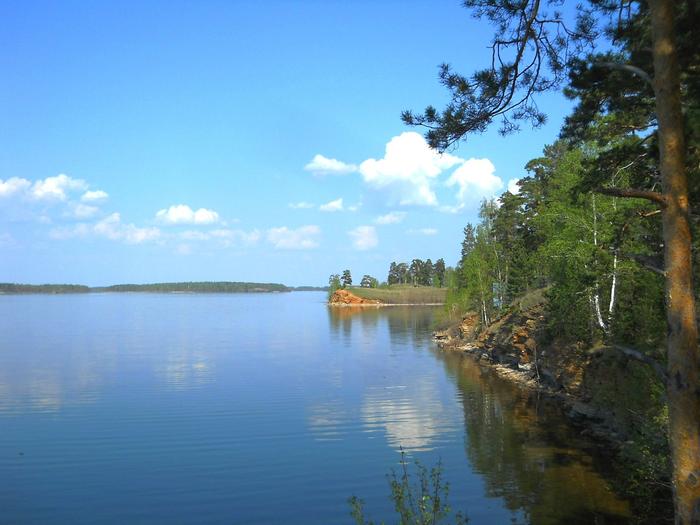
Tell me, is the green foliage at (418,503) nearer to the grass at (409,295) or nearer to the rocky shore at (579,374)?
the rocky shore at (579,374)

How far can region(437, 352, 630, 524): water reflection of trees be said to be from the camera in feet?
59.1

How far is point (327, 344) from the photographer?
6800 cm

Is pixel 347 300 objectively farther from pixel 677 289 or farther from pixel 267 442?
pixel 677 289

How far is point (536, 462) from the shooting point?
74.3 ft

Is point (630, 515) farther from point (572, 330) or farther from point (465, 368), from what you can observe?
point (465, 368)

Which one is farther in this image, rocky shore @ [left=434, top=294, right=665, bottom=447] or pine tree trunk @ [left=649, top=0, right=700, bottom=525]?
rocky shore @ [left=434, top=294, right=665, bottom=447]

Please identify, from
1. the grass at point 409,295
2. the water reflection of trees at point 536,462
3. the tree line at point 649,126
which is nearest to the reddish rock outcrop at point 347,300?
the grass at point 409,295

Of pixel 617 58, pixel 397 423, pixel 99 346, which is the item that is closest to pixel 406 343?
pixel 99 346

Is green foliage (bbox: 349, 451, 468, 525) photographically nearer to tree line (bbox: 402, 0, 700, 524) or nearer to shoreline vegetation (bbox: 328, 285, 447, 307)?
tree line (bbox: 402, 0, 700, 524)

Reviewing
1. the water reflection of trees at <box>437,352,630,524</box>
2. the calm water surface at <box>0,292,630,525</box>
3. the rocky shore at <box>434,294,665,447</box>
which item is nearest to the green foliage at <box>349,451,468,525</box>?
the calm water surface at <box>0,292,630,525</box>

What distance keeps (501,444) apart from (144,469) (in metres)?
15.5

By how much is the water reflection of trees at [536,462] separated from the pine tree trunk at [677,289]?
417 inches

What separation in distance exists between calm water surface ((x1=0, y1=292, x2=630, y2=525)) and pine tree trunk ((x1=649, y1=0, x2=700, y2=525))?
10.6 metres

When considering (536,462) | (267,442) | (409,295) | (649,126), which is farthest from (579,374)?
(409,295)
